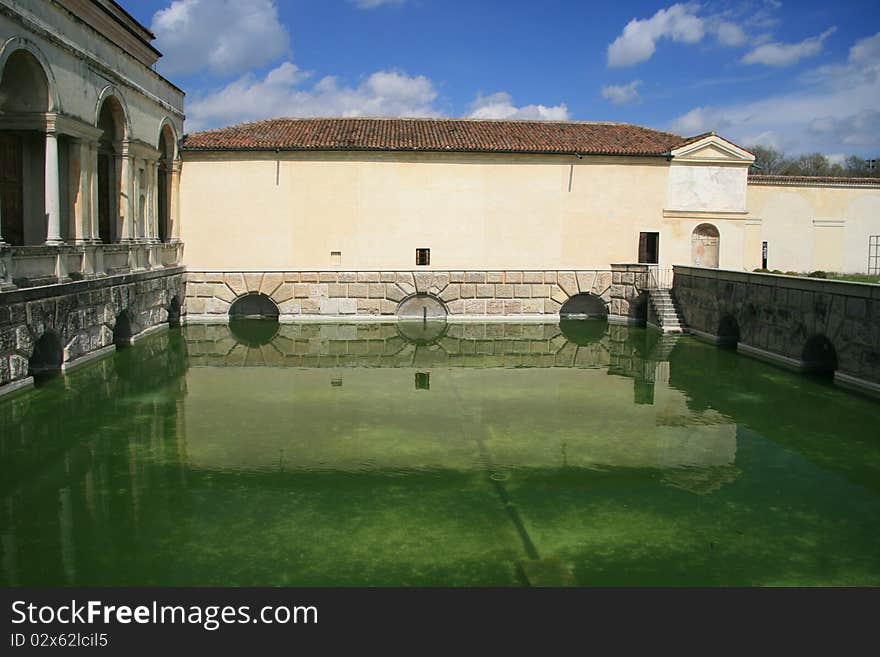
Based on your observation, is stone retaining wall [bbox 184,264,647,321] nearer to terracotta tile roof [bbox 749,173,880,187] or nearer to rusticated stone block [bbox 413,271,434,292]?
rusticated stone block [bbox 413,271,434,292]

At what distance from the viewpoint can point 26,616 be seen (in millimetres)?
5562

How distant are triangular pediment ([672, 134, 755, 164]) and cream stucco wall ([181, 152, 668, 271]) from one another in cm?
71

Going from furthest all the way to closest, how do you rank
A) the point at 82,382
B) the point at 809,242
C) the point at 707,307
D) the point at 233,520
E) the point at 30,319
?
the point at 809,242 < the point at 707,307 < the point at 82,382 < the point at 30,319 < the point at 233,520

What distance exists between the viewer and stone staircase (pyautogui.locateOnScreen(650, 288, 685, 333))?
22344 mm

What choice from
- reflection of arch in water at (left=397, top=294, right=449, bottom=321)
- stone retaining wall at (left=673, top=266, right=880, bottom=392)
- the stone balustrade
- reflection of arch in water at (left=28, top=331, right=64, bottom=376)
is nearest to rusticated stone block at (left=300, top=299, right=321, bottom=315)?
reflection of arch in water at (left=397, top=294, right=449, bottom=321)

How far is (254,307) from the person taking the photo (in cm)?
2577

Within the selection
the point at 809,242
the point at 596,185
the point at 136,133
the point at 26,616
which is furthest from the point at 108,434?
the point at 809,242

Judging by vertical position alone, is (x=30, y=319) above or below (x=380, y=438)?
above

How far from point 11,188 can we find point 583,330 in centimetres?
1502

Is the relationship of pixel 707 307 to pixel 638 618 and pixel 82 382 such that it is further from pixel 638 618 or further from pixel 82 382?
pixel 638 618

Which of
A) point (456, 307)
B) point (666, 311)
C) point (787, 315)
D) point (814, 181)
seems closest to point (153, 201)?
point (456, 307)

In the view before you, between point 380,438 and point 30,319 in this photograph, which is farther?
point 30,319

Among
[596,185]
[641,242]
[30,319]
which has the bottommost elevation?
[30,319]

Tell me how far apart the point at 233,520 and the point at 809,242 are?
964 inches
